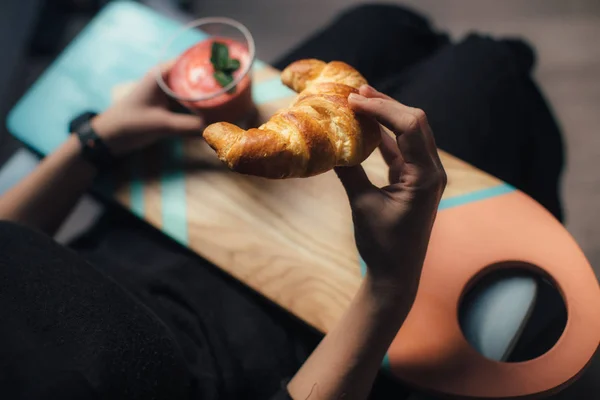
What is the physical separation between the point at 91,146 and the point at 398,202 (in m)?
0.46

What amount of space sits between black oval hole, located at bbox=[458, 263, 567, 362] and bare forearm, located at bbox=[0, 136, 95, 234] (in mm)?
567

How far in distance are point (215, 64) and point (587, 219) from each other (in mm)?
1010

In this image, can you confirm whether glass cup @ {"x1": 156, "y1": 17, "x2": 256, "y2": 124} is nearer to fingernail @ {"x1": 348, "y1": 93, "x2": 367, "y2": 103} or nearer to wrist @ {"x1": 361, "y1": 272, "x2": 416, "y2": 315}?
fingernail @ {"x1": 348, "y1": 93, "x2": 367, "y2": 103}

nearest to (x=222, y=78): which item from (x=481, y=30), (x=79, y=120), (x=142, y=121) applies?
(x=142, y=121)

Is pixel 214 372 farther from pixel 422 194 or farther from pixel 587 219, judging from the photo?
pixel 587 219

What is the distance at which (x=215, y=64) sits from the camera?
2.21 ft

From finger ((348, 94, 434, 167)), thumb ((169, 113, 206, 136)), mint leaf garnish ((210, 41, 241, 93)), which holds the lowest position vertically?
thumb ((169, 113, 206, 136))

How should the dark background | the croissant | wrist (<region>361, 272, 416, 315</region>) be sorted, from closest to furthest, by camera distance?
1. the croissant
2. wrist (<region>361, 272, 416, 315</region>)
3. the dark background

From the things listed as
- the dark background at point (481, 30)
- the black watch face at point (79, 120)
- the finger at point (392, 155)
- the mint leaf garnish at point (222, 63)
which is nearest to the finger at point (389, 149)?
the finger at point (392, 155)

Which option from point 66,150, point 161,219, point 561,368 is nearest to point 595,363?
point 561,368

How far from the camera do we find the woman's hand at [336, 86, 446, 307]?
1.72 ft

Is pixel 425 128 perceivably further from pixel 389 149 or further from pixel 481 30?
pixel 481 30

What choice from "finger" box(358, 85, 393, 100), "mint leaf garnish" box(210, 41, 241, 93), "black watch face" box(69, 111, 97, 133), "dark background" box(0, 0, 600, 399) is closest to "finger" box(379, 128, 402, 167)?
"finger" box(358, 85, 393, 100)

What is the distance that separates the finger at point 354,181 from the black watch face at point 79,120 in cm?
43
